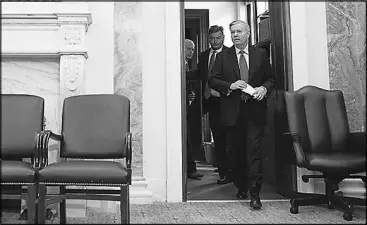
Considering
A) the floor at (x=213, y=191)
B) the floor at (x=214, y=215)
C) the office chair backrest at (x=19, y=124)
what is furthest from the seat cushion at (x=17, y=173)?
the floor at (x=213, y=191)

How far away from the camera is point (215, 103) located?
4.27 meters

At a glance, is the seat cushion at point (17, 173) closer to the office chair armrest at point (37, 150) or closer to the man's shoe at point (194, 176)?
the office chair armrest at point (37, 150)

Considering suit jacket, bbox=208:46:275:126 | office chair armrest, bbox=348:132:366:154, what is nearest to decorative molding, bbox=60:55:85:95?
suit jacket, bbox=208:46:275:126

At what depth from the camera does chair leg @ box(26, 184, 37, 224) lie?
2.31 m

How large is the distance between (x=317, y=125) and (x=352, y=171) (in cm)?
49

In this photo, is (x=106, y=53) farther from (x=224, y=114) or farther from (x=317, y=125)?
(x=317, y=125)

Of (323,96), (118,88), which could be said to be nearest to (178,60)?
(118,88)

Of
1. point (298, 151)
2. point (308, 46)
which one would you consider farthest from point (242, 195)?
point (308, 46)

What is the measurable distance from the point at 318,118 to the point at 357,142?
0.35 meters

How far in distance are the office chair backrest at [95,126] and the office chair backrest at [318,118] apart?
1324mm

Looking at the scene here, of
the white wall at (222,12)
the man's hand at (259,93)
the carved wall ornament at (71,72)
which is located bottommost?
the man's hand at (259,93)

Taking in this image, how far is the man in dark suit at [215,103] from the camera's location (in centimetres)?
419

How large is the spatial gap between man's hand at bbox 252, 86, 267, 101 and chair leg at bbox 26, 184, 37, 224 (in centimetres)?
179

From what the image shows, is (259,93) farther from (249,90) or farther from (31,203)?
(31,203)
